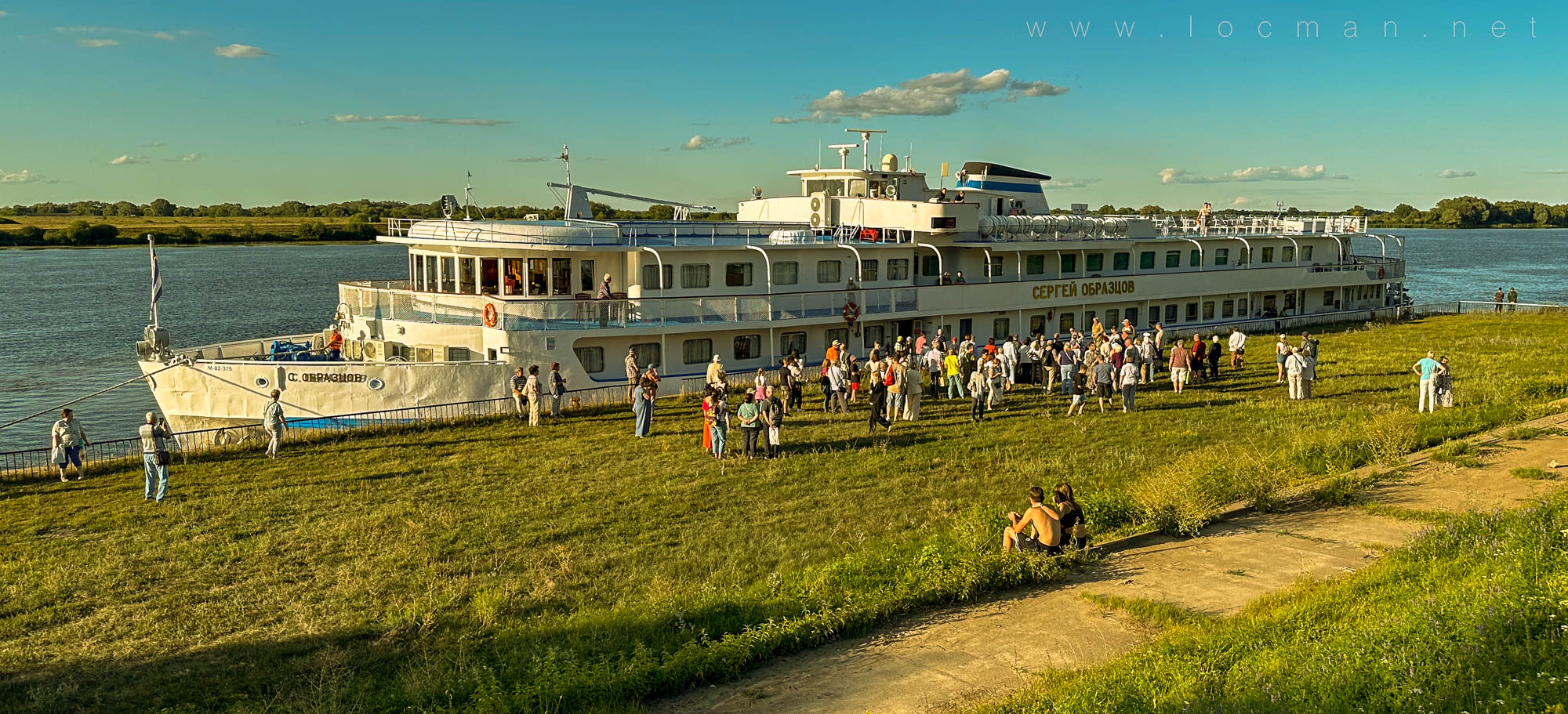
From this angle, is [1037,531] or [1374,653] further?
[1037,531]

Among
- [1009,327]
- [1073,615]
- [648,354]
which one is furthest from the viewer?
[1009,327]

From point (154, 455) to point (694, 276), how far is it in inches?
536

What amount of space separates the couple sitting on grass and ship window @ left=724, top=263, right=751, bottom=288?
1638 centimetres

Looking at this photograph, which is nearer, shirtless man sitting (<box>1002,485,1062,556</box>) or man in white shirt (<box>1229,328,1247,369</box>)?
shirtless man sitting (<box>1002,485,1062,556</box>)

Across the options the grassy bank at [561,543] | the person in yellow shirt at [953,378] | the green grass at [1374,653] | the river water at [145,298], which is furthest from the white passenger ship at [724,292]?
the green grass at [1374,653]

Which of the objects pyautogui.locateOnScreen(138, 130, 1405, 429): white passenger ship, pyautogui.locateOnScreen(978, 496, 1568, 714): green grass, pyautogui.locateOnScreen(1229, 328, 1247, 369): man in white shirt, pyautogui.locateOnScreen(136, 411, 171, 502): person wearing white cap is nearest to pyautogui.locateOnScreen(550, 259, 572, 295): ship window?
pyautogui.locateOnScreen(138, 130, 1405, 429): white passenger ship

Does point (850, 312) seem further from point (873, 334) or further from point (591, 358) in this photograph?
point (591, 358)

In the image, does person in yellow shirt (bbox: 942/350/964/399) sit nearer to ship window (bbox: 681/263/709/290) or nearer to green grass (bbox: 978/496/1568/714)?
ship window (bbox: 681/263/709/290)

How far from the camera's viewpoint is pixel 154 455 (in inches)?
631

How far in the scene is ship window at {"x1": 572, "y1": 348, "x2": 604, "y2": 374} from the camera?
24875mm

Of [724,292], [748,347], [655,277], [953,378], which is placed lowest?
[953,378]

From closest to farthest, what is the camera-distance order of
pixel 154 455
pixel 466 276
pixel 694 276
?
1. pixel 154 455
2. pixel 466 276
3. pixel 694 276

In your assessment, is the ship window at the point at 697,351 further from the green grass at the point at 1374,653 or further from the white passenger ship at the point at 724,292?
the green grass at the point at 1374,653

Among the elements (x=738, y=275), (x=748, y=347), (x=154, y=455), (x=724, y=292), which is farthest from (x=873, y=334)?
(x=154, y=455)
